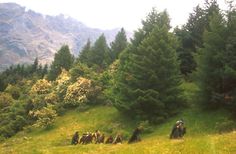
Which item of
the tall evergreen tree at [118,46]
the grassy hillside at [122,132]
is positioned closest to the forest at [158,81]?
the grassy hillside at [122,132]

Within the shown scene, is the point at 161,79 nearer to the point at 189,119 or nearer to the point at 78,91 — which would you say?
the point at 189,119

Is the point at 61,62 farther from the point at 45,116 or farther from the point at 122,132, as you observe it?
the point at 122,132

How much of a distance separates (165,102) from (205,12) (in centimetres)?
2617

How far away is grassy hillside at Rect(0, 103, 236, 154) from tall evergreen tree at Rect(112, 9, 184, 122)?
2090 mm

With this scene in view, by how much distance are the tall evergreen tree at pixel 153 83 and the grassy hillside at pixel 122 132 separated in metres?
2.09

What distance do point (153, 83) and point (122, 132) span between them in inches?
302

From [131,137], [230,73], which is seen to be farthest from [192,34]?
[131,137]

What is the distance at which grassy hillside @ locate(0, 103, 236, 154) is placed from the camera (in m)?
22.9

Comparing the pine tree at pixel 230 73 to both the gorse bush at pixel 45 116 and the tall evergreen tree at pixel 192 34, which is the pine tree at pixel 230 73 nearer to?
the tall evergreen tree at pixel 192 34

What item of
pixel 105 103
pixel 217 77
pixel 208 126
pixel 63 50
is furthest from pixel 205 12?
pixel 63 50

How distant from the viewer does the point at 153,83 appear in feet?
160

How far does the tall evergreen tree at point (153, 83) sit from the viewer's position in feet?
156

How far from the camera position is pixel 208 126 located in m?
40.8

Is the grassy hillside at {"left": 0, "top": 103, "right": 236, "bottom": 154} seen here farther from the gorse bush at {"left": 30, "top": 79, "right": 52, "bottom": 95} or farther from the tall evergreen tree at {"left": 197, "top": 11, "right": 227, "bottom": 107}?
the gorse bush at {"left": 30, "top": 79, "right": 52, "bottom": 95}
